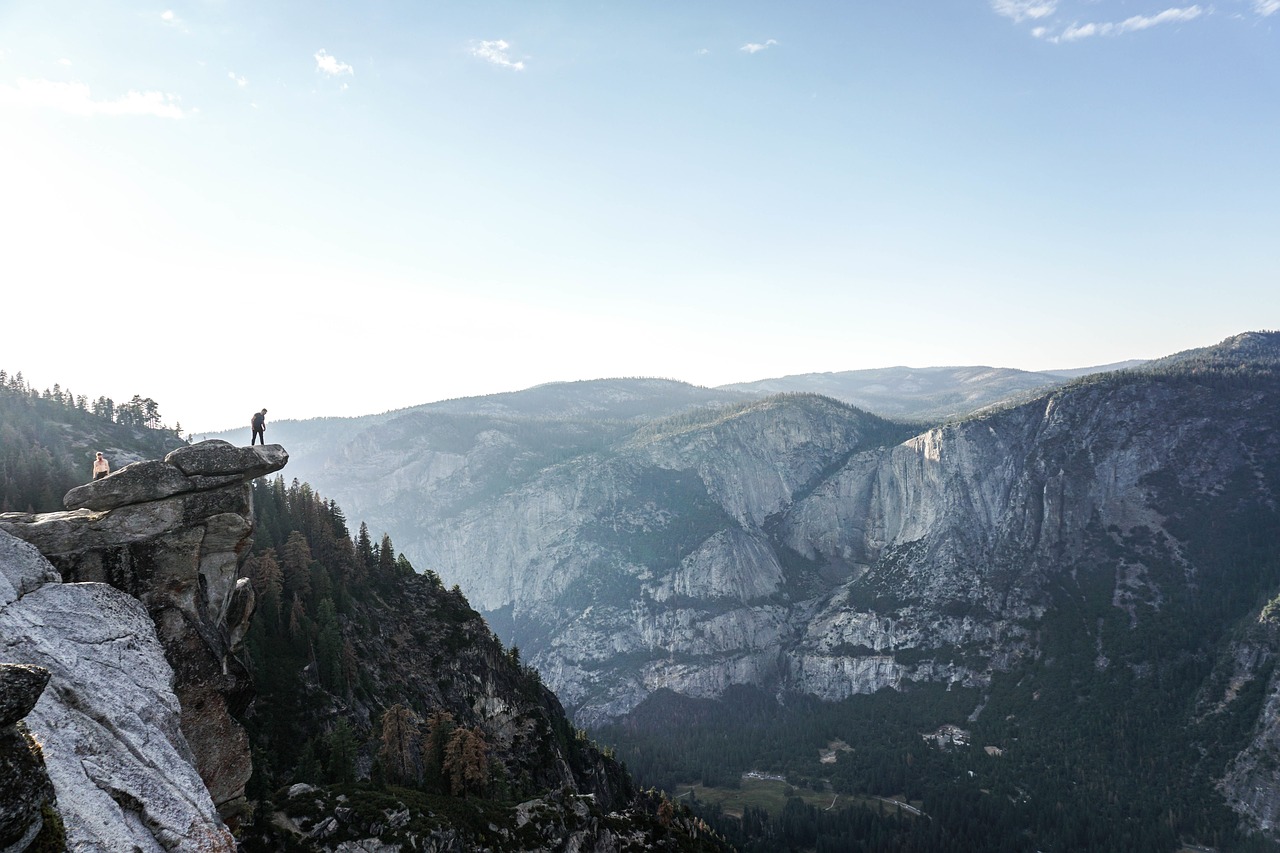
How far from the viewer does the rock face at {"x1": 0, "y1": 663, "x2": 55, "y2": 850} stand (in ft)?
52.3

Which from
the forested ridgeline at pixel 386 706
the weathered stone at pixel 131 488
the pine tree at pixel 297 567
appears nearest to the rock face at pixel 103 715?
the weathered stone at pixel 131 488

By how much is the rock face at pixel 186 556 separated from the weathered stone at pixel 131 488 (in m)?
0.05

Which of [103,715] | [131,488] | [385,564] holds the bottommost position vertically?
[385,564]

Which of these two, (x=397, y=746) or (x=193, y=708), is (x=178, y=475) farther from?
(x=397, y=746)

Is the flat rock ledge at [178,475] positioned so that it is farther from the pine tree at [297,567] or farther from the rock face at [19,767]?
the pine tree at [297,567]

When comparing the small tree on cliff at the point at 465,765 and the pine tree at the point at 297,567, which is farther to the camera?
the pine tree at the point at 297,567

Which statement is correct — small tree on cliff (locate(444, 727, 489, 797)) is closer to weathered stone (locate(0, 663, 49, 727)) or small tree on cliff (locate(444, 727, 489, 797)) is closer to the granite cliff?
the granite cliff

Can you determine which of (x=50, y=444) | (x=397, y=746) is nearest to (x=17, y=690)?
(x=397, y=746)

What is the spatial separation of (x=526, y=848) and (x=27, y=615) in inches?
2138

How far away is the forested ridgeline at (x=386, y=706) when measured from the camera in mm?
68312

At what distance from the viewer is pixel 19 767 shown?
16.4 m

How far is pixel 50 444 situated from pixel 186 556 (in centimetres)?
15892

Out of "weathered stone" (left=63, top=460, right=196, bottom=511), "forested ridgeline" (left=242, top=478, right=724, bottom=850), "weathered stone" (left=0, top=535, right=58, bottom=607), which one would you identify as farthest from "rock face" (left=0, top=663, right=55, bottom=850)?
"forested ridgeline" (left=242, top=478, right=724, bottom=850)

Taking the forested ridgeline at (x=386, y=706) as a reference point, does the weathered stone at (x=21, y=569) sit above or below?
above
